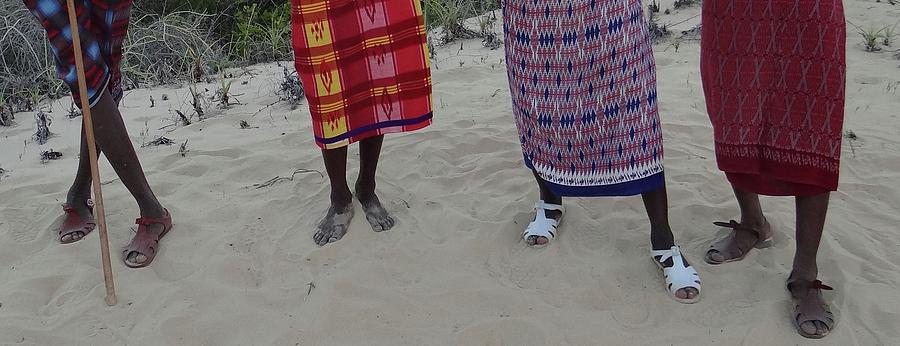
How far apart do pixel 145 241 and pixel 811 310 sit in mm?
2328

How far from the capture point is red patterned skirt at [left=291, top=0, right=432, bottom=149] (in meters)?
2.57

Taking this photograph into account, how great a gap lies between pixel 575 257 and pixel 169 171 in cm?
200

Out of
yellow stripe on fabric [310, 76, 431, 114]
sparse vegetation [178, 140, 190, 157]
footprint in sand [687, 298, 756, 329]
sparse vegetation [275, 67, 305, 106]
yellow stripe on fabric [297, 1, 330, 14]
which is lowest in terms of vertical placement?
footprint in sand [687, 298, 756, 329]

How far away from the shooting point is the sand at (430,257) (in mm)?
2373

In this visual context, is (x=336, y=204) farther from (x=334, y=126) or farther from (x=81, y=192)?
(x=81, y=192)

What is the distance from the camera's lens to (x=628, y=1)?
2254mm

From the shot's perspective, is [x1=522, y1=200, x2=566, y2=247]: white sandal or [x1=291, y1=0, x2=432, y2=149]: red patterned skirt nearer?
[x1=291, y1=0, x2=432, y2=149]: red patterned skirt

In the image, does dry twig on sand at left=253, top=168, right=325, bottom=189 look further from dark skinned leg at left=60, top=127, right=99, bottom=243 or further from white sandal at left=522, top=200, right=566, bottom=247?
white sandal at left=522, top=200, right=566, bottom=247

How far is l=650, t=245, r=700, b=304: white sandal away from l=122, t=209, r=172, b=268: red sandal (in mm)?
1867

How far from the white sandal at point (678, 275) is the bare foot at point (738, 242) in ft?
0.46

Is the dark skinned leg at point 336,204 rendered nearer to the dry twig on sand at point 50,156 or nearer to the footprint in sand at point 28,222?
the footprint in sand at point 28,222

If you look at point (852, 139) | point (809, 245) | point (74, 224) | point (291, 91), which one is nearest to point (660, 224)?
point (809, 245)

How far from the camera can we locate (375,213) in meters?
2.97

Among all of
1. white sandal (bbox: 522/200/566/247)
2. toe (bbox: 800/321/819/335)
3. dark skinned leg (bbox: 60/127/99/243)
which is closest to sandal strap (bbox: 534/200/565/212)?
white sandal (bbox: 522/200/566/247)
